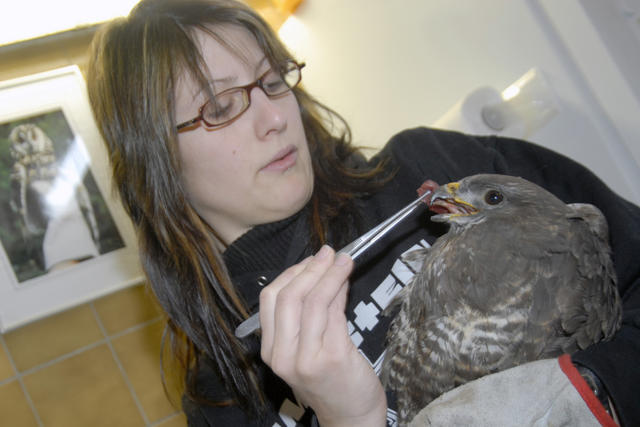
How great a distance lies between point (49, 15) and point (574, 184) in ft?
4.74

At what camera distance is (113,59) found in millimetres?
903

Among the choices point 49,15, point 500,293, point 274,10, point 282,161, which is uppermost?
point 49,15

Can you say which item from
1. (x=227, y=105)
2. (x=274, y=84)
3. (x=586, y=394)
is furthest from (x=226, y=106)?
(x=586, y=394)

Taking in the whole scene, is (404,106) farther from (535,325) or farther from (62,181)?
(62,181)

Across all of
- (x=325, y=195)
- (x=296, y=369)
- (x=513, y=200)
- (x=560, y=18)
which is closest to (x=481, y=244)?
(x=513, y=200)

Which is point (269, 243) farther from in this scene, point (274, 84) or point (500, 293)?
point (500, 293)

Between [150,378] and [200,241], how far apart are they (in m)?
0.94

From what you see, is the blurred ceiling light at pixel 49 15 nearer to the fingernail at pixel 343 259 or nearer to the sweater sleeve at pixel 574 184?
the sweater sleeve at pixel 574 184

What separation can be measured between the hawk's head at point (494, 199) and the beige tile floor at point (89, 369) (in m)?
1.38

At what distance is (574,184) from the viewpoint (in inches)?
29.2

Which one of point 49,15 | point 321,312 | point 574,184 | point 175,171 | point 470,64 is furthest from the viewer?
point 49,15

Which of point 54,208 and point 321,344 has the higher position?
point 54,208

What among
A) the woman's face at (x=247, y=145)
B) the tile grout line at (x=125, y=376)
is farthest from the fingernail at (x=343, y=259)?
the tile grout line at (x=125, y=376)

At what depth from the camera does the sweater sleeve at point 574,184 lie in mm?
503
